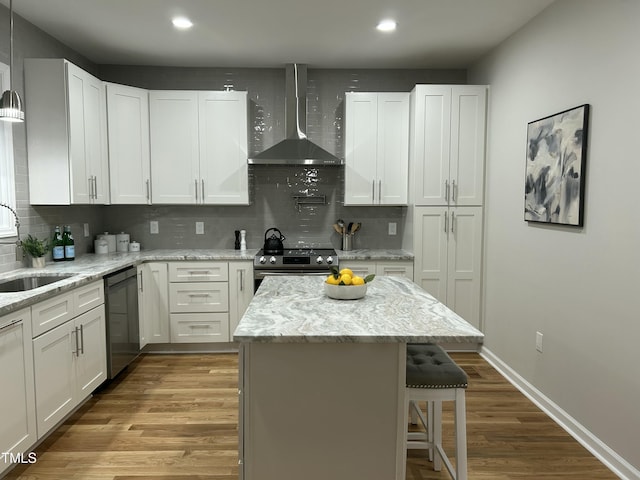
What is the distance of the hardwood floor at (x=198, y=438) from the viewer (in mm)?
2344

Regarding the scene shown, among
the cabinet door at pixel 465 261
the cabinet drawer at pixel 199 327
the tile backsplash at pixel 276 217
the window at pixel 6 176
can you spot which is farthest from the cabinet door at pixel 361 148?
the window at pixel 6 176

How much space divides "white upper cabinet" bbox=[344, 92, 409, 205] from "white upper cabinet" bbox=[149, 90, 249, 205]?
101cm

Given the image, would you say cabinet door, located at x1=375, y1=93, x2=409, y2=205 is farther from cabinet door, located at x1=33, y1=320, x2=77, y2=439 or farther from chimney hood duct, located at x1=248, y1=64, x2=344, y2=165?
cabinet door, located at x1=33, y1=320, x2=77, y2=439

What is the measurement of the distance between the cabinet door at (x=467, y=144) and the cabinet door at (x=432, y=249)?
218 millimetres

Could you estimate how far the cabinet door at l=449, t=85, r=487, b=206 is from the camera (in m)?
4.02

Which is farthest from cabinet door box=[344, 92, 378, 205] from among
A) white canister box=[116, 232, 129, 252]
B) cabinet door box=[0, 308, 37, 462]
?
cabinet door box=[0, 308, 37, 462]

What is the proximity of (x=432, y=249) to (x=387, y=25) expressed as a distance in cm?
192

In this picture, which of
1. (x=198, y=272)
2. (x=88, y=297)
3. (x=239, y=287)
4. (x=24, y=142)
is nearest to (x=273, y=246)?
(x=239, y=287)

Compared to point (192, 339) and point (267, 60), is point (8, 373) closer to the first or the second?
point (192, 339)

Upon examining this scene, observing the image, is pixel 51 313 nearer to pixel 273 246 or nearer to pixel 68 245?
pixel 68 245

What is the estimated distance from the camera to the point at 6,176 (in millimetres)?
3133

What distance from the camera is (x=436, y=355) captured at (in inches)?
86.0

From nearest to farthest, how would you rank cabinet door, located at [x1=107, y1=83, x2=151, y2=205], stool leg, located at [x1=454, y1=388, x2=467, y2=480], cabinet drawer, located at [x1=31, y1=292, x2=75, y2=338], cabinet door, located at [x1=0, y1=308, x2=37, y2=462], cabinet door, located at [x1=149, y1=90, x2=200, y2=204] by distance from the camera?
stool leg, located at [x1=454, y1=388, x2=467, y2=480] → cabinet door, located at [x1=0, y1=308, x2=37, y2=462] → cabinet drawer, located at [x1=31, y1=292, x2=75, y2=338] → cabinet door, located at [x1=107, y1=83, x2=151, y2=205] → cabinet door, located at [x1=149, y1=90, x2=200, y2=204]

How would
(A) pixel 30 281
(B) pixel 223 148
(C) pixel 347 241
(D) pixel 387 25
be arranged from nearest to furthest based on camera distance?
(A) pixel 30 281, (D) pixel 387 25, (B) pixel 223 148, (C) pixel 347 241
